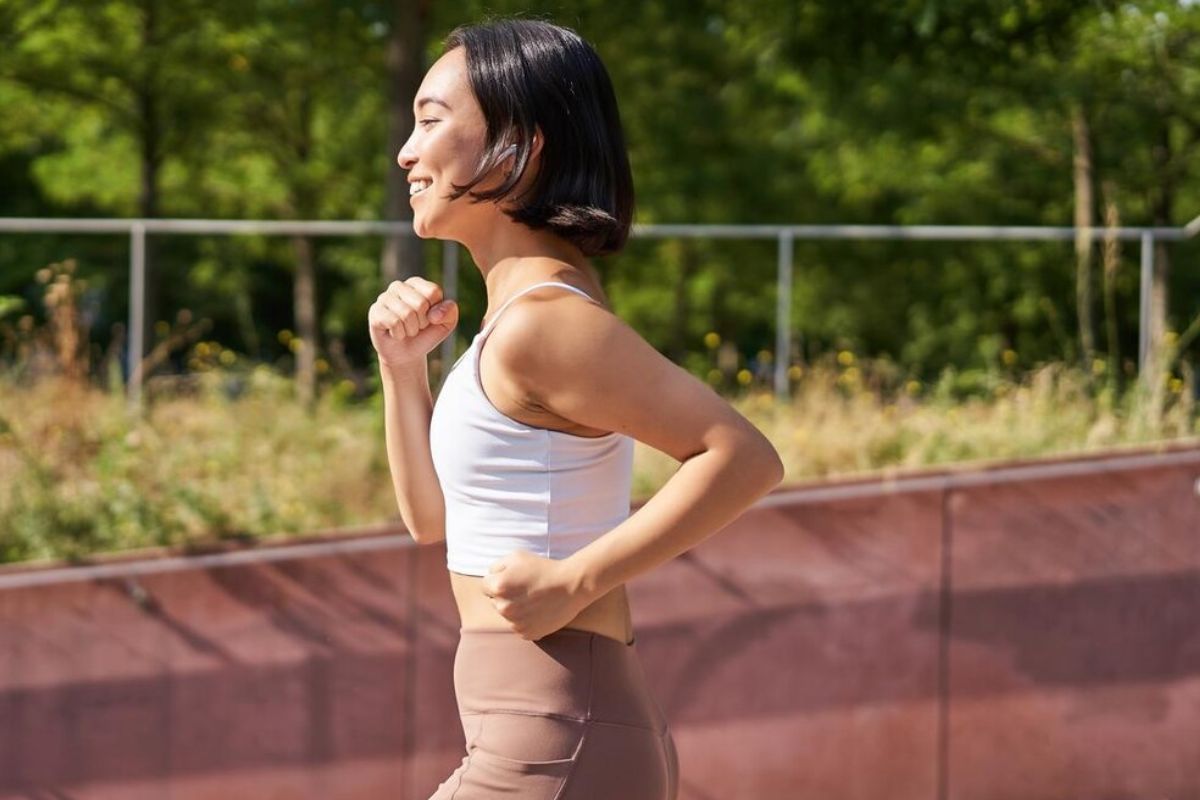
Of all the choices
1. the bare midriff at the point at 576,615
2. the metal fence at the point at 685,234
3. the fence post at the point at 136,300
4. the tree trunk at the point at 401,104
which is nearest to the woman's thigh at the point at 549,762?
the bare midriff at the point at 576,615

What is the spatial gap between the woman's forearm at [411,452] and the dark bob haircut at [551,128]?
41 cm

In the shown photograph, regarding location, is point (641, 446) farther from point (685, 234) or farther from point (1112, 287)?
point (685, 234)

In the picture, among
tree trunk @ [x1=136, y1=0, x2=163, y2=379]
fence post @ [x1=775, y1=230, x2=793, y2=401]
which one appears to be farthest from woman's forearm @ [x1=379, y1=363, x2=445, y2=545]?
tree trunk @ [x1=136, y1=0, x2=163, y2=379]

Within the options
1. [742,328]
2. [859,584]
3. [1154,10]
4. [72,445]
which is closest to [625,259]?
[742,328]

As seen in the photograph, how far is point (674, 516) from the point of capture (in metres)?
2.01

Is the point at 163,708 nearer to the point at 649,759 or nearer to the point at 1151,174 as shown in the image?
the point at 649,759

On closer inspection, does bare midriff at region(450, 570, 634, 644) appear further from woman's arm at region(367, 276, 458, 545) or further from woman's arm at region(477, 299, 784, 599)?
woman's arm at region(367, 276, 458, 545)

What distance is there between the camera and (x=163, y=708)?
5734 mm

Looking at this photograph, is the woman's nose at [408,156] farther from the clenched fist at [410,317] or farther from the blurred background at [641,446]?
the blurred background at [641,446]

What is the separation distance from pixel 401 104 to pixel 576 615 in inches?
336

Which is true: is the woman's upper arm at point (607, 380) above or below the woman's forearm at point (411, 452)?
above

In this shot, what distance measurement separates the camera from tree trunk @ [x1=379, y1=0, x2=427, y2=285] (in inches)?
378

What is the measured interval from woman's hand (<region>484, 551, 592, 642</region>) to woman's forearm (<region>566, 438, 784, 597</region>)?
15mm

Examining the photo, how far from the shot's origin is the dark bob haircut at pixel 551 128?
208cm
